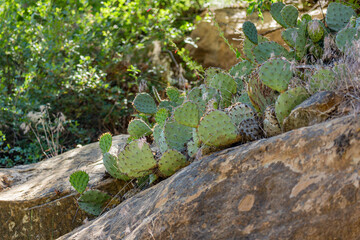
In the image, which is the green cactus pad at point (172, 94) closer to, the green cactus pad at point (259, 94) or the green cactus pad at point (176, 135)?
the green cactus pad at point (176, 135)

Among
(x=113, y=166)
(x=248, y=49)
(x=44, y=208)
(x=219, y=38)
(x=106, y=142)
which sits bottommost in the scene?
(x=219, y=38)

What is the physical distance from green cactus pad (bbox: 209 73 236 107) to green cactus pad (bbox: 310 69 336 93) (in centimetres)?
75

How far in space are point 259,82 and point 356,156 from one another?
3.34ft

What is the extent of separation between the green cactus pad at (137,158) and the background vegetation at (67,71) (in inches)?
104

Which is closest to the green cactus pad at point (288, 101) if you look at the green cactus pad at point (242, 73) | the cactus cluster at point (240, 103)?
the cactus cluster at point (240, 103)

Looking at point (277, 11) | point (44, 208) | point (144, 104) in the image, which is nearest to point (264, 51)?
point (277, 11)

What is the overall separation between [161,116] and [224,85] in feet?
1.71

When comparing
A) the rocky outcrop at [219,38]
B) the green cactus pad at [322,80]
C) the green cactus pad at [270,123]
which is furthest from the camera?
the rocky outcrop at [219,38]

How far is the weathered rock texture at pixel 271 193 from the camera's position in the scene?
1.94 m

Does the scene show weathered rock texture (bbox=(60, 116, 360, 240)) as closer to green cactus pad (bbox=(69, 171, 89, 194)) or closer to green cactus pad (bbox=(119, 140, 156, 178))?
green cactus pad (bbox=(119, 140, 156, 178))

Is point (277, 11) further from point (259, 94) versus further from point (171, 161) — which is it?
point (171, 161)

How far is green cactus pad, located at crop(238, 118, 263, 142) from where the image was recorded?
8.74 ft

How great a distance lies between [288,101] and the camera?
2512 millimetres

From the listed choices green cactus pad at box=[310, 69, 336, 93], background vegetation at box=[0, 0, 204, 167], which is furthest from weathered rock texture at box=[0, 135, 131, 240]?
background vegetation at box=[0, 0, 204, 167]
